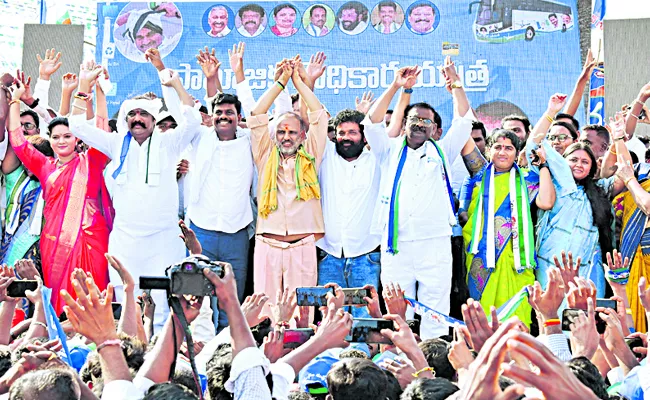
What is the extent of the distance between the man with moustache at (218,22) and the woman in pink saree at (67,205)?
4263 millimetres

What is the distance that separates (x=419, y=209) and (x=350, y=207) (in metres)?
0.51

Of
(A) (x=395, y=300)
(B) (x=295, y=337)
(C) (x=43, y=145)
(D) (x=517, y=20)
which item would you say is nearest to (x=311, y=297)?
(A) (x=395, y=300)

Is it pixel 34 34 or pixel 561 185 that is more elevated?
pixel 34 34

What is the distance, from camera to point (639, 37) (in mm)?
10484

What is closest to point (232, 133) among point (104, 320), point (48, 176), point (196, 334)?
point (48, 176)

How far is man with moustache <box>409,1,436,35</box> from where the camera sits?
34.4ft

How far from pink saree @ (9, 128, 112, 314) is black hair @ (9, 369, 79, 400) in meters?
3.95

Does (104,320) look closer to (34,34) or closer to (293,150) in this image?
(293,150)

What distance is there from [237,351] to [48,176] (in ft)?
14.9

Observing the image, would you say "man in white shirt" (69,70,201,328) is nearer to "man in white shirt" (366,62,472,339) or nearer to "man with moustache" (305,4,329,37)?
"man in white shirt" (366,62,472,339)

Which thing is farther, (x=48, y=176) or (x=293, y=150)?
(x=48, y=176)

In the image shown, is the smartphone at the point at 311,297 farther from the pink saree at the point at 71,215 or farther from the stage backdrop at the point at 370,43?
the stage backdrop at the point at 370,43

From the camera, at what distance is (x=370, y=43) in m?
10.7

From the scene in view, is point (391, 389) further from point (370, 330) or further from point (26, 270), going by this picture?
point (26, 270)
